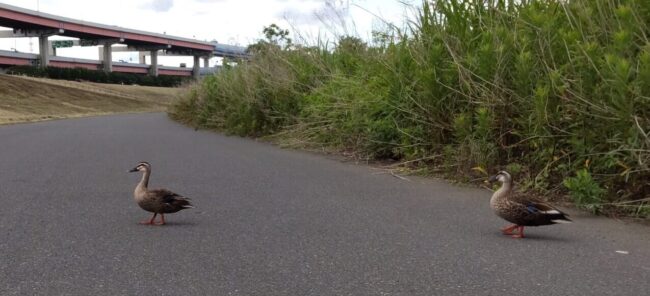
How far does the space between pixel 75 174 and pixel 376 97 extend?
508cm

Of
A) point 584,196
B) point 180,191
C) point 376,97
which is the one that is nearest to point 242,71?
point 376,97

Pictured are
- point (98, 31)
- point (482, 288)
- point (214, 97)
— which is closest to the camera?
point (482, 288)

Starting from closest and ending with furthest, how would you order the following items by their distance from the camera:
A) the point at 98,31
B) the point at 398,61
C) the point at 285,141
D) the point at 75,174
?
the point at 75,174 < the point at 398,61 < the point at 285,141 < the point at 98,31

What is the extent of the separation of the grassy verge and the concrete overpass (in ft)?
166

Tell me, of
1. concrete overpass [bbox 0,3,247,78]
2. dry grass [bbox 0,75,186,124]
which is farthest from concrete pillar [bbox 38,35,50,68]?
dry grass [bbox 0,75,186,124]

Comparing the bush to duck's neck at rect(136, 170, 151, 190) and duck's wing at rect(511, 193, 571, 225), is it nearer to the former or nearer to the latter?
duck's wing at rect(511, 193, 571, 225)

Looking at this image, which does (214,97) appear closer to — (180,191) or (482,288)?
(180,191)

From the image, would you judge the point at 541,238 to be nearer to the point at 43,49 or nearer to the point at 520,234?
the point at 520,234

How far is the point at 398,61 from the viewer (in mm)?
9781

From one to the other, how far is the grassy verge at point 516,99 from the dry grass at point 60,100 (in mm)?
20207

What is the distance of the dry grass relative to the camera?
35.5 m

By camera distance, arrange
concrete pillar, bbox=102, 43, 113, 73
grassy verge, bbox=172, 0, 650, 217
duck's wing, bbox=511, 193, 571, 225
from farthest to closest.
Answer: concrete pillar, bbox=102, 43, 113, 73, grassy verge, bbox=172, 0, 650, 217, duck's wing, bbox=511, 193, 571, 225

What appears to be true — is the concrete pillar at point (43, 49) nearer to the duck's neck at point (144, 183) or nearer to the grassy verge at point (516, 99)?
the grassy verge at point (516, 99)

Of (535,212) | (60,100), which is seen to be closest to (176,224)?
(535,212)
